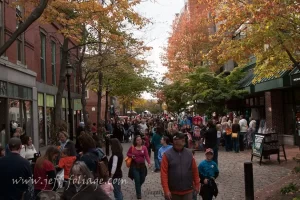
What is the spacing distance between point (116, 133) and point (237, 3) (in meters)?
15.7

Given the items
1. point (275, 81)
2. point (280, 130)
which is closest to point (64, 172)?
point (275, 81)

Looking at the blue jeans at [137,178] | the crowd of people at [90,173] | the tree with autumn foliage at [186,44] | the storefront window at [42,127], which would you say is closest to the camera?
the crowd of people at [90,173]

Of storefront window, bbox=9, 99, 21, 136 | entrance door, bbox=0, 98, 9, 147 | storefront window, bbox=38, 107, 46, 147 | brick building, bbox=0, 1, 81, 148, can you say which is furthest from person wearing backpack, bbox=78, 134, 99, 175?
storefront window, bbox=38, 107, 46, 147

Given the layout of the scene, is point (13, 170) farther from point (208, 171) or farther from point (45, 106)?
point (45, 106)

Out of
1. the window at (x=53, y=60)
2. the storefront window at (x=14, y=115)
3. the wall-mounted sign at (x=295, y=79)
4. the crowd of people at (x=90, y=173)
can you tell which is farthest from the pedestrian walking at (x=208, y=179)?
the window at (x=53, y=60)

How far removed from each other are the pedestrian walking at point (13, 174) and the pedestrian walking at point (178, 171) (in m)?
2.09

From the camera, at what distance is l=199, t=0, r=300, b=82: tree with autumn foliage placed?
11.1 meters

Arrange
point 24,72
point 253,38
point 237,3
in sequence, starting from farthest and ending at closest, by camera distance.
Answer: point 24,72, point 237,3, point 253,38

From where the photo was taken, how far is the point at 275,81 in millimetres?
18359

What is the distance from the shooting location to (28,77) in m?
18.6

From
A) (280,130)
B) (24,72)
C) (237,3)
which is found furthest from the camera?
(280,130)

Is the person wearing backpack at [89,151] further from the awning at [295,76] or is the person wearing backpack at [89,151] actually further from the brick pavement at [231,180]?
the awning at [295,76]

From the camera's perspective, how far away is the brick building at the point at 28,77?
1532 centimetres

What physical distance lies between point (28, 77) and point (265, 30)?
11.9 meters
